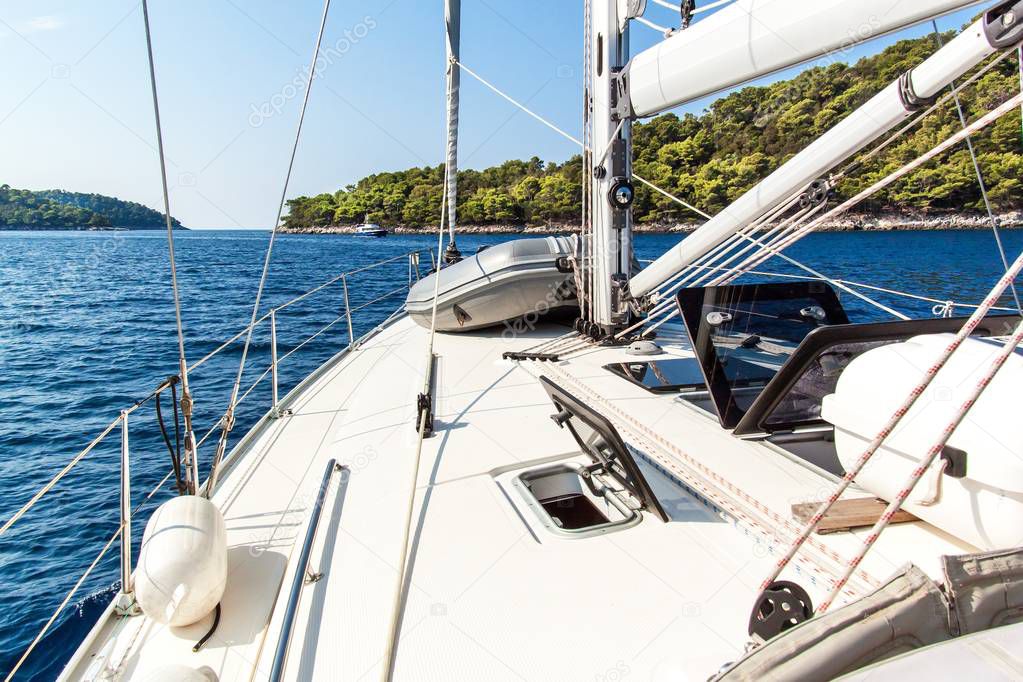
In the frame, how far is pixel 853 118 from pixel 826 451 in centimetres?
137

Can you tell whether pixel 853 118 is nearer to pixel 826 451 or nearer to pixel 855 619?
pixel 826 451

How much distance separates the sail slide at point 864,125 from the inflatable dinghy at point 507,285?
1.40 metres

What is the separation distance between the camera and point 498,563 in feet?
5.93

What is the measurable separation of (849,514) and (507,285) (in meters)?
3.15

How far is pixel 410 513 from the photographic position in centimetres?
196

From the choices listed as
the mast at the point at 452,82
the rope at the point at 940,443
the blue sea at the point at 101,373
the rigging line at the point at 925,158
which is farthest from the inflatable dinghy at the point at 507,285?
the rope at the point at 940,443

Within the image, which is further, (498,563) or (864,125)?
(864,125)

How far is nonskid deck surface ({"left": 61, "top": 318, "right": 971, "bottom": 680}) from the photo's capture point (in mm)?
1466

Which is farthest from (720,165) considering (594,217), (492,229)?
(594,217)

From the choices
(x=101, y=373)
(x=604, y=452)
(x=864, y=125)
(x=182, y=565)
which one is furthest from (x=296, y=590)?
(x=101, y=373)

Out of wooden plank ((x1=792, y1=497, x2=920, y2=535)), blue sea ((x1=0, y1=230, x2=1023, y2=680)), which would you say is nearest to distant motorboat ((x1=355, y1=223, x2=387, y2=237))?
blue sea ((x1=0, y1=230, x2=1023, y2=680))

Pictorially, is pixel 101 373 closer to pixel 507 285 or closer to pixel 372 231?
pixel 507 285

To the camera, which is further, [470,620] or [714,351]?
[714,351]

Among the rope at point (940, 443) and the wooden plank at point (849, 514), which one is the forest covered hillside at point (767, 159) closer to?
the wooden plank at point (849, 514)
